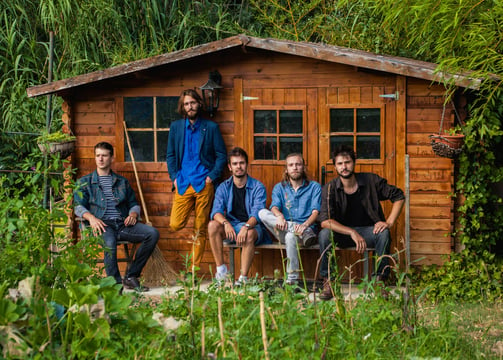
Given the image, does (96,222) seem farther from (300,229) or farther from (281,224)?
(300,229)

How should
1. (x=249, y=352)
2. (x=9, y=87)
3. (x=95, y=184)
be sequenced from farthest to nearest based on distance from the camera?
(x=9, y=87), (x=95, y=184), (x=249, y=352)

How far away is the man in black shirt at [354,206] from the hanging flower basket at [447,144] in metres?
0.60

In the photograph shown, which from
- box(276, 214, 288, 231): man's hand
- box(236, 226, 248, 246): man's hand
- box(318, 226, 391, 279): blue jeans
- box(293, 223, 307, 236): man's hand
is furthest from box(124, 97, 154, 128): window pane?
box(318, 226, 391, 279): blue jeans

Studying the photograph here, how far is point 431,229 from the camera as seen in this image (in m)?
7.64

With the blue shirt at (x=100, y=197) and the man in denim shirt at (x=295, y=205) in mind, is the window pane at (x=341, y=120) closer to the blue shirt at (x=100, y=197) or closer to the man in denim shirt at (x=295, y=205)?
the man in denim shirt at (x=295, y=205)

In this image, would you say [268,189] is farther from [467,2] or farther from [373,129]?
[467,2]

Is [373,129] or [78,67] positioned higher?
[78,67]

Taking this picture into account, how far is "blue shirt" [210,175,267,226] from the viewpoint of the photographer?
747cm

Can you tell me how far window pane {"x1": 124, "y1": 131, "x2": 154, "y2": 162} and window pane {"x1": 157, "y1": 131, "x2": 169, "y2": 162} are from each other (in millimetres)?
76

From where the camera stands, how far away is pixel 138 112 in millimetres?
8227

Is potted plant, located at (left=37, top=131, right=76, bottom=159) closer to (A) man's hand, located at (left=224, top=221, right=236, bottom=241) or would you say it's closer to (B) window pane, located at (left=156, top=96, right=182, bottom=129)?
(B) window pane, located at (left=156, top=96, right=182, bottom=129)

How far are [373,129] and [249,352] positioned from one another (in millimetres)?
4855

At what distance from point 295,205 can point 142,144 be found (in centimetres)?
214

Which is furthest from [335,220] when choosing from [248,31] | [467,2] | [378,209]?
[248,31]
